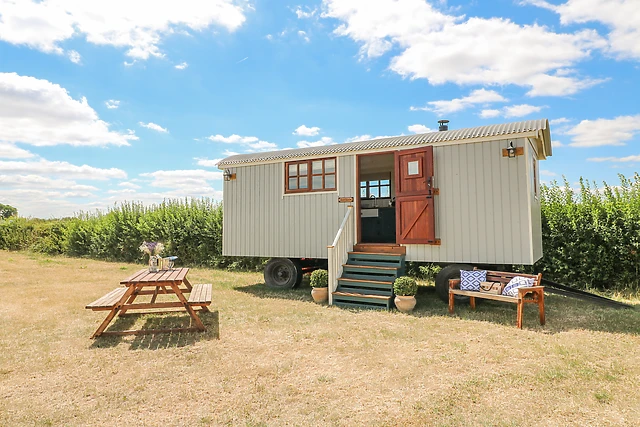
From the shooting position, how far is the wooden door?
6457mm

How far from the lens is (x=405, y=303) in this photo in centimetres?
573

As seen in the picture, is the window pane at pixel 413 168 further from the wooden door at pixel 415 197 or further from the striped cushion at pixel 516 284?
the striped cushion at pixel 516 284

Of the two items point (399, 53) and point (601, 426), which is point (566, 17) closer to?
point (399, 53)

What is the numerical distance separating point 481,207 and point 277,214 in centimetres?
405

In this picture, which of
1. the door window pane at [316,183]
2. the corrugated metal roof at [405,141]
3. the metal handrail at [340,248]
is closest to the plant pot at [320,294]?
the metal handrail at [340,248]

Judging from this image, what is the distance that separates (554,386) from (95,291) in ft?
26.7

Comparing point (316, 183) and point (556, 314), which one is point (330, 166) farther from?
point (556, 314)

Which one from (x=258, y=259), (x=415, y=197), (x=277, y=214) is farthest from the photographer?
(x=258, y=259)

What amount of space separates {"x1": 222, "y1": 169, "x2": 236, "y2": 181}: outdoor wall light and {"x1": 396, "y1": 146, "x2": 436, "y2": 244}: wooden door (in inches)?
151

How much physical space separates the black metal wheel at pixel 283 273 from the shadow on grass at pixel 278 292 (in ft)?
0.53

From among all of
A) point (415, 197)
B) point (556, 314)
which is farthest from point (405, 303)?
point (556, 314)

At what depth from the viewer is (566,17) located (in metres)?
6.14

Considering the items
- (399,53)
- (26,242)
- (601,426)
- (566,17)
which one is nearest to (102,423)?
(601,426)

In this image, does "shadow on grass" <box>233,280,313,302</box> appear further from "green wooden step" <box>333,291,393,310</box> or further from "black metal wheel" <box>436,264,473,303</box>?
"black metal wheel" <box>436,264,473,303</box>
